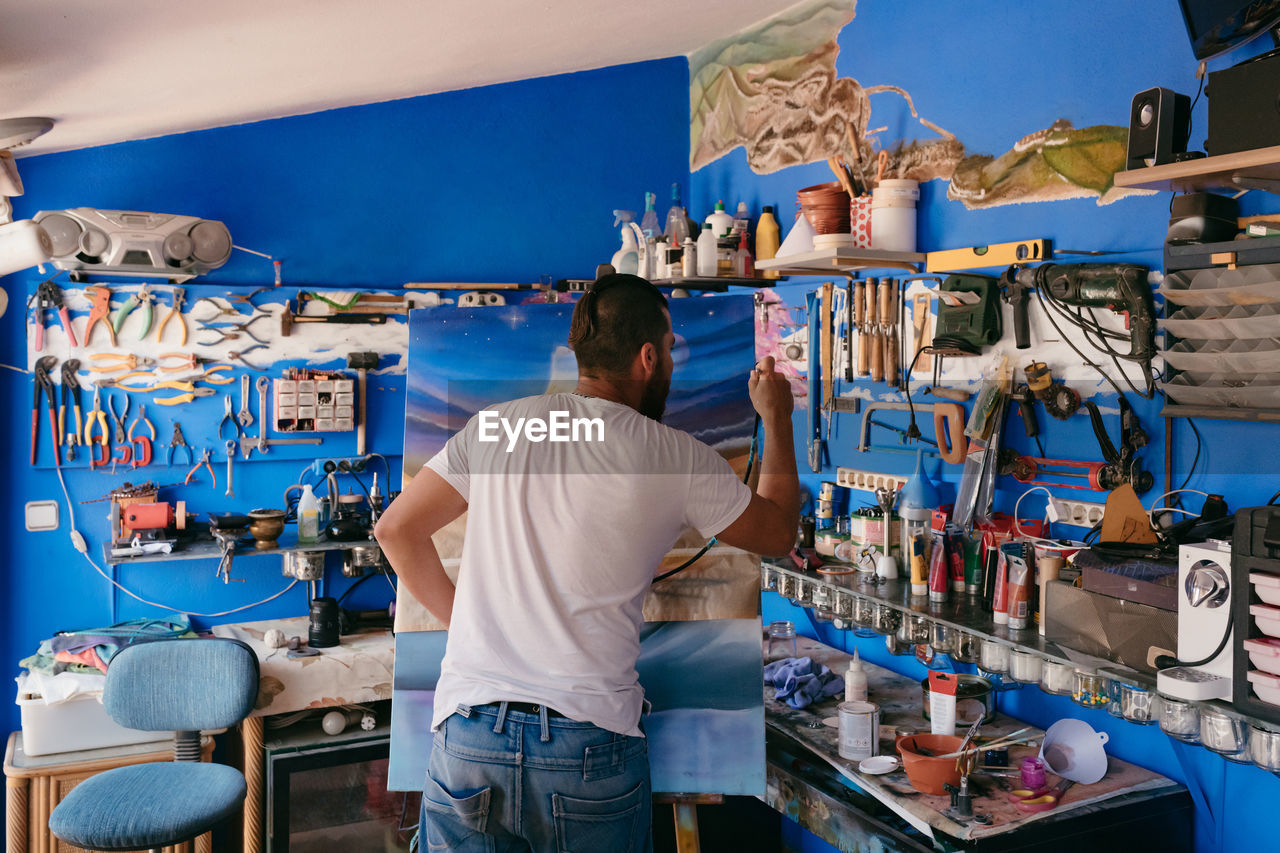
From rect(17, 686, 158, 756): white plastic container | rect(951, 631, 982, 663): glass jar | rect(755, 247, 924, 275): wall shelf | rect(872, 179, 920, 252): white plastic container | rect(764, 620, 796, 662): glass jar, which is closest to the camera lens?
rect(951, 631, 982, 663): glass jar

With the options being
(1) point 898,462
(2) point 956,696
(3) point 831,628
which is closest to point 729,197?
(1) point 898,462

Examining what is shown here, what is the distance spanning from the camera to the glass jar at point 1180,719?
6.24 feet

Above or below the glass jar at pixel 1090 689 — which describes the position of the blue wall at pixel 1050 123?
above

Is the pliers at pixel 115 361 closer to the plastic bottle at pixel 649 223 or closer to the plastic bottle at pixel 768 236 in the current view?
the plastic bottle at pixel 649 223

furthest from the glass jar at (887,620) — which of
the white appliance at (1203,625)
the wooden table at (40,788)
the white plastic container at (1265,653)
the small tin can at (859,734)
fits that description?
the wooden table at (40,788)

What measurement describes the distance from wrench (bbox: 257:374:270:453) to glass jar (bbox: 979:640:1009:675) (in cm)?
270

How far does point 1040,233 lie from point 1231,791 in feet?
4.66

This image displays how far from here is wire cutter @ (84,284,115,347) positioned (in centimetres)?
355

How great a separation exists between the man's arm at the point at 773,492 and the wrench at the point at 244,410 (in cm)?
239

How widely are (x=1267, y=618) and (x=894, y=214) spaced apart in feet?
5.43

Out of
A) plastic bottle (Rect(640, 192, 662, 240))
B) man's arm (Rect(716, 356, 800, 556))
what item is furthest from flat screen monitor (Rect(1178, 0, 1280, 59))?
plastic bottle (Rect(640, 192, 662, 240))

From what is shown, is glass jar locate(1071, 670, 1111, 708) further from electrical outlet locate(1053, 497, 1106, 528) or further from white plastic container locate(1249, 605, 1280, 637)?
electrical outlet locate(1053, 497, 1106, 528)

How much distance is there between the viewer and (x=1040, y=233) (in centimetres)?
263

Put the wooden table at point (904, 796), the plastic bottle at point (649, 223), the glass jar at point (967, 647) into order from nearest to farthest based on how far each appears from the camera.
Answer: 1. the wooden table at point (904, 796)
2. the glass jar at point (967, 647)
3. the plastic bottle at point (649, 223)
